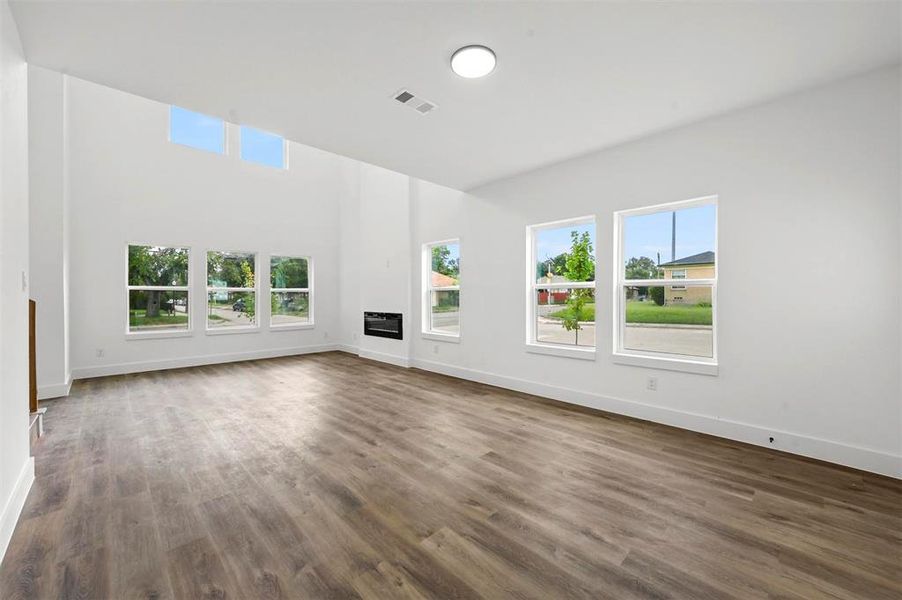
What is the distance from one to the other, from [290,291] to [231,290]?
3.63 feet

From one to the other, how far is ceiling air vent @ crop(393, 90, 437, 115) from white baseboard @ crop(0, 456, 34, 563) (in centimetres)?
332

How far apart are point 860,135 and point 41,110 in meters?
8.07

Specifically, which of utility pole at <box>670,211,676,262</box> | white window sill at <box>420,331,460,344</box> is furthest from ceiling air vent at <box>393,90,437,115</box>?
white window sill at <box>420,331,460,344</box>

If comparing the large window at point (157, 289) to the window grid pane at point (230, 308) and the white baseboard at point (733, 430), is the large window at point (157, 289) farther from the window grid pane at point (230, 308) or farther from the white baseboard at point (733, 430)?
the white baseboard at point (733, 430)

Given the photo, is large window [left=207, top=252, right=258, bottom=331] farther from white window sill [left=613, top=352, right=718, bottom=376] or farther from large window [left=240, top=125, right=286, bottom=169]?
white window sill [left=613, top=352, right=718, bottom=376]

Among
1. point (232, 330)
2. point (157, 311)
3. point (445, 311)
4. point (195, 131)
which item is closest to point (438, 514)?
point (445, 311)

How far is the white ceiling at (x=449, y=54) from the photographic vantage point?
2.10 metres

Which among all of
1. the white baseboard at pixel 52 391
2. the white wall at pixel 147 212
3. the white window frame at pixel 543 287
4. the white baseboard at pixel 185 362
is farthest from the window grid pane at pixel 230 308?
the white window frame at pixel 543 287

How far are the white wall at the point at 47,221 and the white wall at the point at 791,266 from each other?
20.6 ft

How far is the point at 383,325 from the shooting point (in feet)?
23.7

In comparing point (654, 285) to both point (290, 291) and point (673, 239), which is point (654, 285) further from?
point (290, 291)

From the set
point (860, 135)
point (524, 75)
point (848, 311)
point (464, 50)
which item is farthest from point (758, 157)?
point (464, 50)

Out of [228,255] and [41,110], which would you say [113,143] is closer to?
[41,110]

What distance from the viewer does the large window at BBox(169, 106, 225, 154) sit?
21.9 ft
